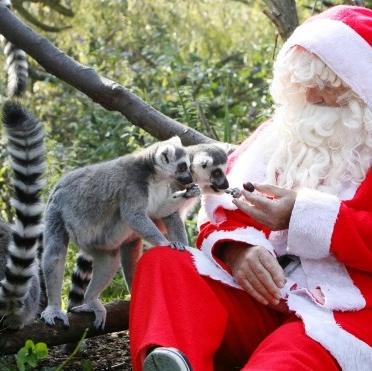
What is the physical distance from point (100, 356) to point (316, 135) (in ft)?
4.70

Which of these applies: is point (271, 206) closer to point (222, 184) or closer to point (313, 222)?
point (313, 222)

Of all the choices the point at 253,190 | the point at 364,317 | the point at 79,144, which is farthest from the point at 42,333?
the point at 79,144

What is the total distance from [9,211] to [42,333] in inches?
146

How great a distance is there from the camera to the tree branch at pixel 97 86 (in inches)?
177

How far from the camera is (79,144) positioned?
27.9ft

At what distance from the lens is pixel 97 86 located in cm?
455

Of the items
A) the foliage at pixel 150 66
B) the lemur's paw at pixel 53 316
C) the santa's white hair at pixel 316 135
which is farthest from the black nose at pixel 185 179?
the foliage at pixel 150 66

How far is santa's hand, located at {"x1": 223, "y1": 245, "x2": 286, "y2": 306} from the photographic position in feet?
10.2

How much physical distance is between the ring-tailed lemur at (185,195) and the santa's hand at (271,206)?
0.96ft

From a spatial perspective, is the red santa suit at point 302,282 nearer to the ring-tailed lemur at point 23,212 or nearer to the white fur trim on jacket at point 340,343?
the white fur trim on jacket at point 340,343

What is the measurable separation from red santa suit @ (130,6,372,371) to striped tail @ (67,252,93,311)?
70 centimetres

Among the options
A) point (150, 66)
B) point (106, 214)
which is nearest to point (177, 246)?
point (106, 214)

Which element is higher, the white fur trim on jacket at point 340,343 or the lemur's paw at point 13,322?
the white fur trim on jacket at point 340,343

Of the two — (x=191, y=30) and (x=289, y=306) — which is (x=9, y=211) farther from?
(x=289, y=306)
